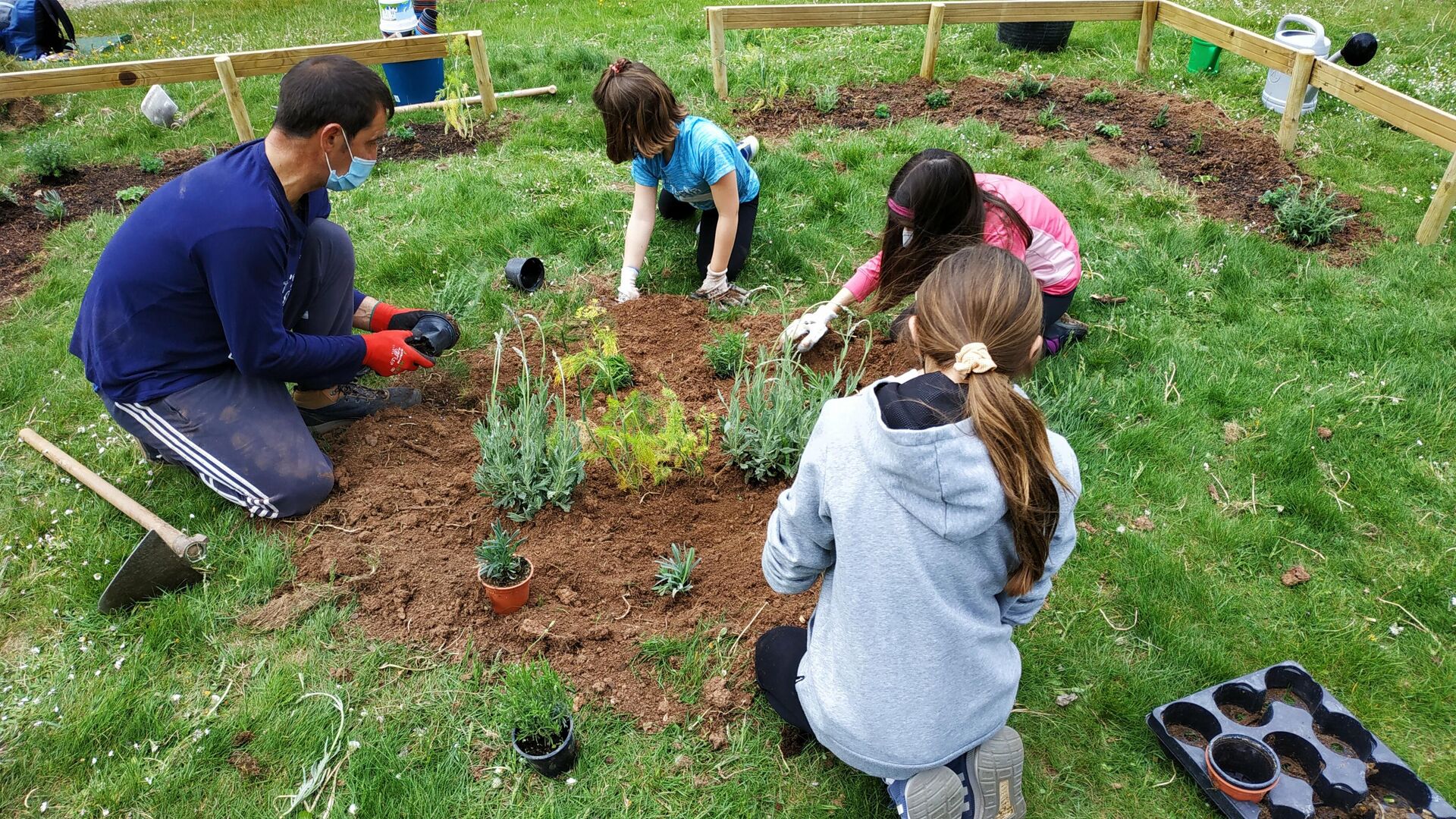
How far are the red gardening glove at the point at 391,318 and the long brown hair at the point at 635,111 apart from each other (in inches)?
46.5

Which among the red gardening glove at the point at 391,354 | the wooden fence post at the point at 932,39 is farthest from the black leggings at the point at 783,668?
the wooden fence post at the point at 932,39

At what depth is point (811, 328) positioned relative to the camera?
3584 millimetres

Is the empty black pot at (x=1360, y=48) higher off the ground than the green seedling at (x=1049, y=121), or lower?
higher

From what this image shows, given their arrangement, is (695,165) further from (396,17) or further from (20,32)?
(20,32)

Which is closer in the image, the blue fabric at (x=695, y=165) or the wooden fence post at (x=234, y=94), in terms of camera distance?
the blue fabric at (x=695, y=165)

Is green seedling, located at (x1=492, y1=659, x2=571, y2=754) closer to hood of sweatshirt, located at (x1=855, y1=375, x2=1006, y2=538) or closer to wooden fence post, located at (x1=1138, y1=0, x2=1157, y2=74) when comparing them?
hood of sweatshirt, located at (x1=855, y1=375, x2=1006, y2=538)

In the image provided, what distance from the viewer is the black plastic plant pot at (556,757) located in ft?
7.23

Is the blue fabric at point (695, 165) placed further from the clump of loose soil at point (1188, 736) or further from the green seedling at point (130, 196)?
the green seedling at point (130, 196)

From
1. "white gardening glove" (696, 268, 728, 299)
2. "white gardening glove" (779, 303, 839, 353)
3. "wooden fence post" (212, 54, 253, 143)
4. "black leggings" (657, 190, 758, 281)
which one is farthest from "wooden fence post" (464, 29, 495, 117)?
"white gardening glove" (779, 303, 839, 353)

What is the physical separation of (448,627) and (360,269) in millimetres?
2625

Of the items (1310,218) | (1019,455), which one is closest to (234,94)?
(1019,455)

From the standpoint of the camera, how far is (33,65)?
7734mm

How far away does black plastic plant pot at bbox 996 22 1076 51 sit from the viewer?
7.30 meters

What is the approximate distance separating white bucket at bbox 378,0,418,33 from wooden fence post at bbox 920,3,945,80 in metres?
4.21
